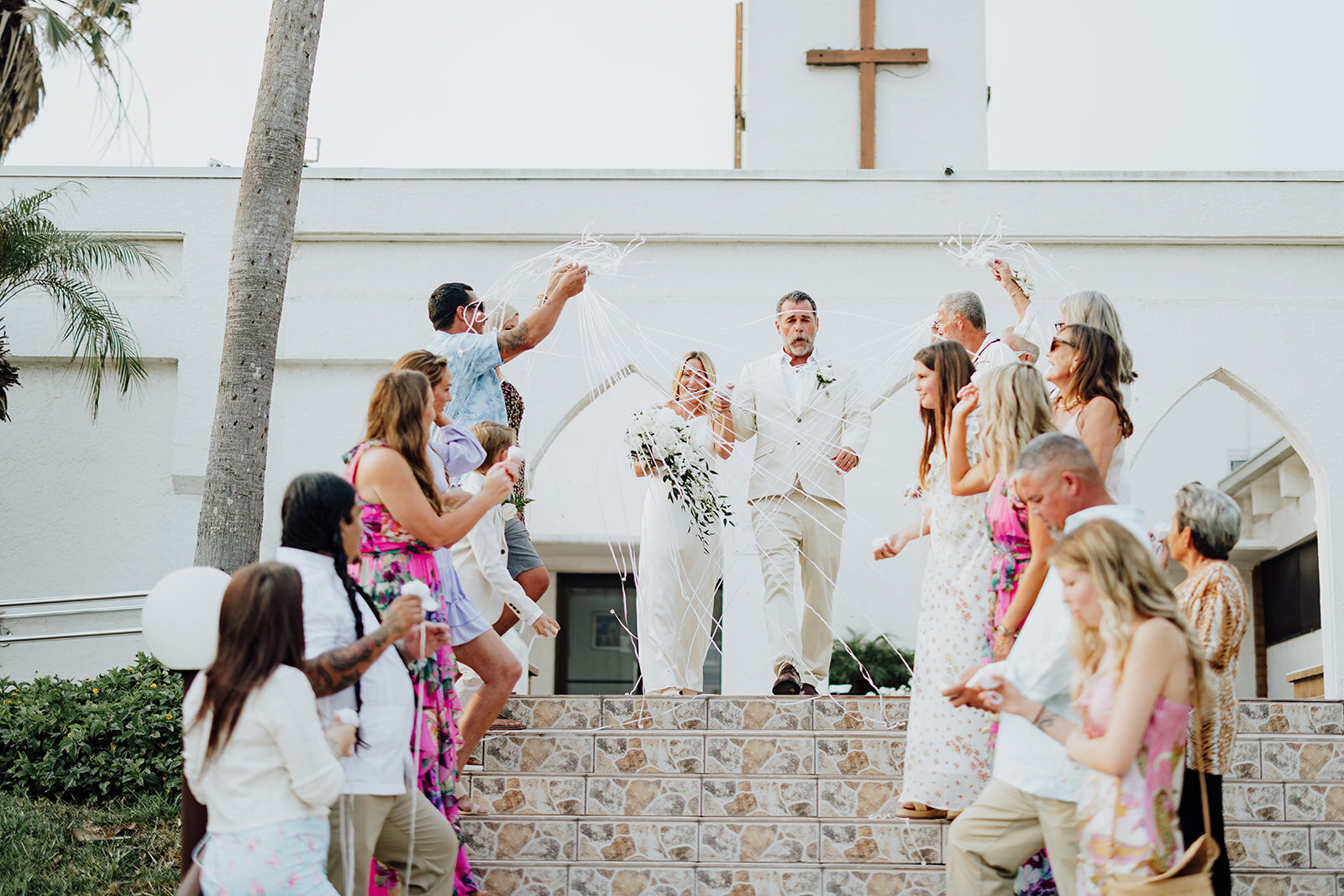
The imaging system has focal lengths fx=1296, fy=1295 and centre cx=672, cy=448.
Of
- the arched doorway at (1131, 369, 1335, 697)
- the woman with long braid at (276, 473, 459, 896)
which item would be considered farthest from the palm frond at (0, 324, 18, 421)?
the arched doorway at (1131, 369, 1335, 697)

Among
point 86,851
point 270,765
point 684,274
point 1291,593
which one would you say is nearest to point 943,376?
point 270,765

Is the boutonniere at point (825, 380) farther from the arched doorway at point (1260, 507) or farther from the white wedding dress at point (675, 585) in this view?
the arched doorway at point (1260, 507)

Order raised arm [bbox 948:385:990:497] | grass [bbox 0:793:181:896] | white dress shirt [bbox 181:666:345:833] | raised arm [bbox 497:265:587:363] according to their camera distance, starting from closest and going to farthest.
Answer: white dress shirt [bbox 181:666:345:833]
raised arm [bbox 948:385:990:497]
grass [bbox 0:793:181:896]
raised arm [bbox 497:265:587:363]

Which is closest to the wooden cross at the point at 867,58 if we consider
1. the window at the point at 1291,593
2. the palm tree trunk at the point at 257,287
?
the window at the point at 1291,593

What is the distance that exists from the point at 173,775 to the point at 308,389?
199 inches

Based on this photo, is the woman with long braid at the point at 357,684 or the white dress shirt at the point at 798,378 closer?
the woman with long braid at the point at 357,684

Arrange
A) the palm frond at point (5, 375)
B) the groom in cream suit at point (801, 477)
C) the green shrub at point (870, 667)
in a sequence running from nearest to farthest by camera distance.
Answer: the groom in cream suit at point (801, 477)
the palm frond at point (5, 375)
the green shrub at point (870, 667)

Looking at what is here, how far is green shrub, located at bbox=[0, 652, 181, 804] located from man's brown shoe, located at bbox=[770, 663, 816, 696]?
3076 millimetres

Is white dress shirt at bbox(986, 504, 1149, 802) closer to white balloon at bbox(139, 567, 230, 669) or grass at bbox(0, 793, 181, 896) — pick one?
white balloon at bbox(139, 567, 230, 669)

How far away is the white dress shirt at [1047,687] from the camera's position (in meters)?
3.25

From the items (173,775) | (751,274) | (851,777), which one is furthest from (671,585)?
(751,274)

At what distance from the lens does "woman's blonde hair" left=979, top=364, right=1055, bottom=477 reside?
418 cm

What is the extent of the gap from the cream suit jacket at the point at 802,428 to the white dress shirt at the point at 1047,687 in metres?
3.39

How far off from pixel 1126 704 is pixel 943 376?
2.03 m
